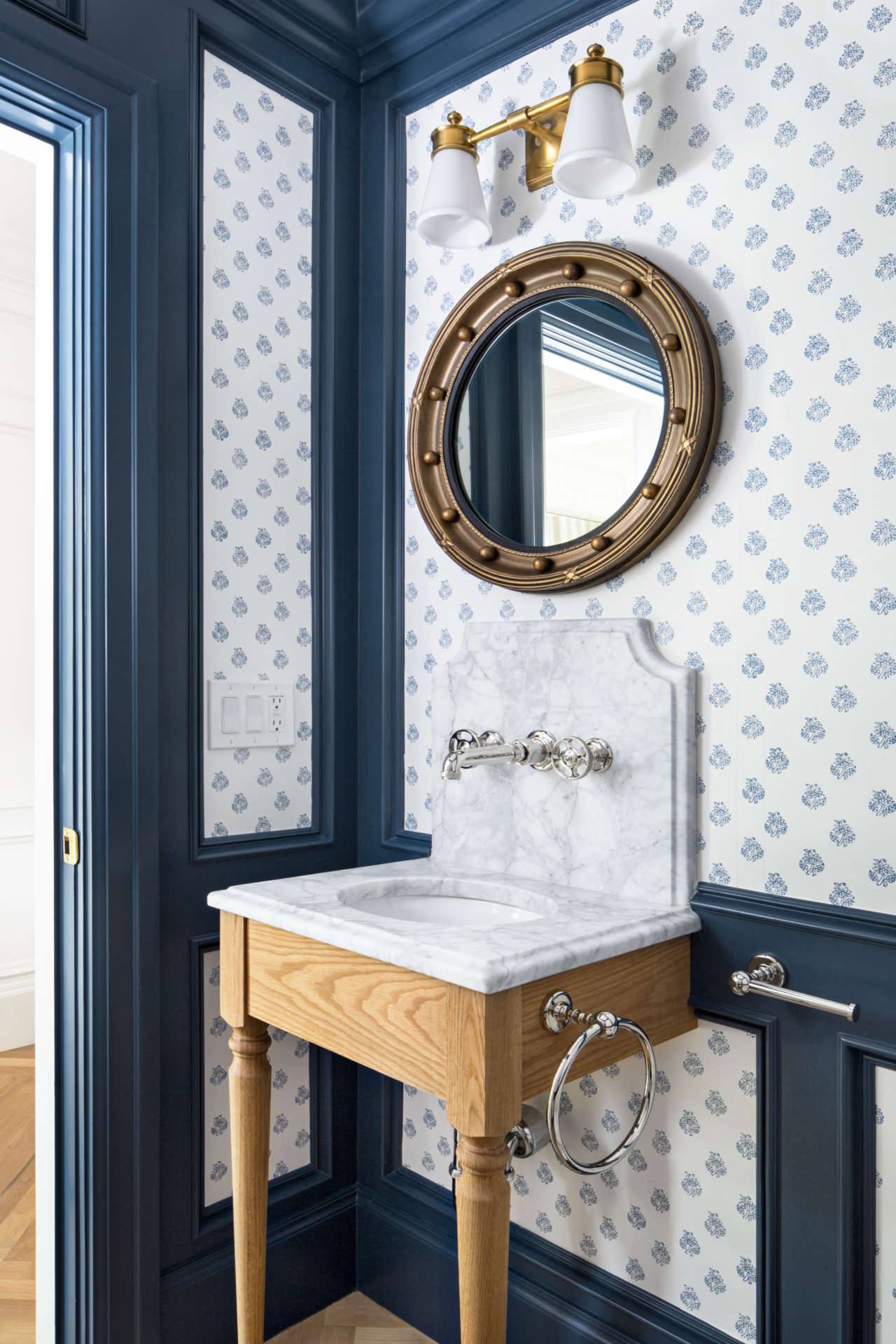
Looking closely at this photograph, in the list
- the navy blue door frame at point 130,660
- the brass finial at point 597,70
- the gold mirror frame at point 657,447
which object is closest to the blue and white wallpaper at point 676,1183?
the navy blue door frame at point 130,660

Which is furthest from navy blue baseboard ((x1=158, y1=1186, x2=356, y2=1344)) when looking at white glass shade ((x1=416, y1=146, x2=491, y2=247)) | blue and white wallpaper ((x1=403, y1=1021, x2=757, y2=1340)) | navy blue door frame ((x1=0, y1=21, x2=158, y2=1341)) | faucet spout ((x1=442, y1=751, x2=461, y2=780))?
white glass shade ((x1=416, y1=146, x2=491, y2=247))

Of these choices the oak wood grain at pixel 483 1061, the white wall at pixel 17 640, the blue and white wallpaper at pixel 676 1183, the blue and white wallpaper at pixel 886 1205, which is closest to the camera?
the oak wood grain at pixel 483 1061

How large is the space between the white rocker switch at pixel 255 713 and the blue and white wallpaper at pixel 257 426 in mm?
41

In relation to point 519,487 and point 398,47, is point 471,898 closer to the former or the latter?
point 519,487

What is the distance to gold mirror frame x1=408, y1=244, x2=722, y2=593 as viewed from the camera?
1.40 m

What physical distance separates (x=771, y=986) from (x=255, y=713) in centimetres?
100

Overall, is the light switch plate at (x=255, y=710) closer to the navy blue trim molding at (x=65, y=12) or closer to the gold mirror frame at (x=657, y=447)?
the gold mirror frame at (x=657, y=447)

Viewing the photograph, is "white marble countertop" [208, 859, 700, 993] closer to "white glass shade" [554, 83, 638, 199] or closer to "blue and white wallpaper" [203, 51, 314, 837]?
"blue and white wallpaper" [203, 51, 314, 837]

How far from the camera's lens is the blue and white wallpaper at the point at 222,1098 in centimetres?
166

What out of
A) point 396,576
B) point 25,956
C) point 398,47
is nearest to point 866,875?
point 396,576

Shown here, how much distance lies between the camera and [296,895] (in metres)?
1.42

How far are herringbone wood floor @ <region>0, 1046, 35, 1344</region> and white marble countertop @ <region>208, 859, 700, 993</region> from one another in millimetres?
970

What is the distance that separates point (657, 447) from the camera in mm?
1448

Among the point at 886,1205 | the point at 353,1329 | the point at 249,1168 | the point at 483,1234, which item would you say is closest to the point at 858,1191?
the point at 886,1205
